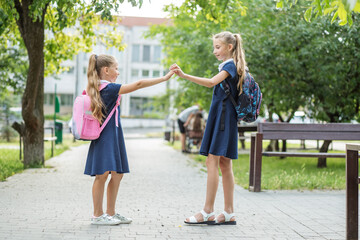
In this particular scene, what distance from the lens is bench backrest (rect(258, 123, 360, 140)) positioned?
8500 mm

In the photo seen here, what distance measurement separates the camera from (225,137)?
17.4 ft

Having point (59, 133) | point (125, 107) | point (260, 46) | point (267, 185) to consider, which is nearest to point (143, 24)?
point (125, 107)

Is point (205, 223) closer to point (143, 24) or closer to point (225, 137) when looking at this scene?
point (225, 137)

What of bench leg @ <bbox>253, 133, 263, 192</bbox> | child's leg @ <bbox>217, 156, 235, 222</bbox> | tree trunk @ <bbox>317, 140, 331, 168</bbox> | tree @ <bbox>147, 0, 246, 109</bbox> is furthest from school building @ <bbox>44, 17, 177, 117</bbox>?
child's leg @ <bbox>217, 156, 235, 222</bbox>

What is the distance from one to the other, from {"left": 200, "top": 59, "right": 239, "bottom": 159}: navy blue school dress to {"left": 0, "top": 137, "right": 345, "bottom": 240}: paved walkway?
776mm

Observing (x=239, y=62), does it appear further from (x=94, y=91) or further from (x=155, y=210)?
(x=155, y=210)

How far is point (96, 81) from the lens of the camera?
16.5ft

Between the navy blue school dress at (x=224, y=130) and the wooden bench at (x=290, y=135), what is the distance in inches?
115

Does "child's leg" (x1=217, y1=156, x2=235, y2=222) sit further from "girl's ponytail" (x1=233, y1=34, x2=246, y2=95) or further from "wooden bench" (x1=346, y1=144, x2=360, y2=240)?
"wooden bench" (x1=346, y1=144, x2=360, y2=240)

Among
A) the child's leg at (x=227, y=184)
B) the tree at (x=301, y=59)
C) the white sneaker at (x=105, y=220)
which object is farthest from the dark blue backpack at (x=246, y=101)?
the tree at (x=301, y=59)

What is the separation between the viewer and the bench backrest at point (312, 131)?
850cm

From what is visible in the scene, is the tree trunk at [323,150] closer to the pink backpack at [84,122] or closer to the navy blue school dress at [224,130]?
the navy blue school dress at [224,130]

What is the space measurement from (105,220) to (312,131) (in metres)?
4.67

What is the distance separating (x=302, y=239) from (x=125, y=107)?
6175 centimetres
